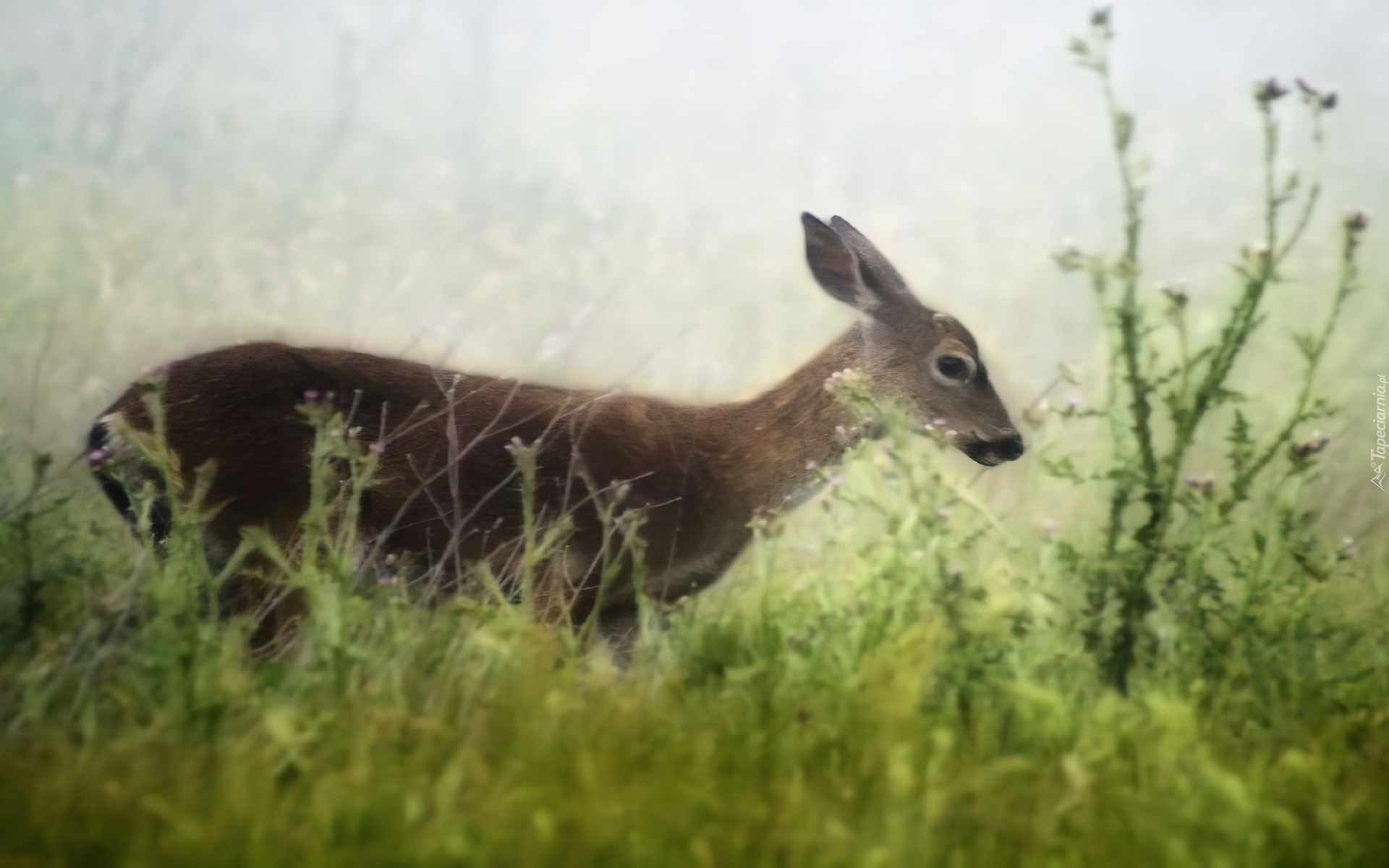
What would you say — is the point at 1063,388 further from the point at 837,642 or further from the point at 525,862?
the point at 525,862

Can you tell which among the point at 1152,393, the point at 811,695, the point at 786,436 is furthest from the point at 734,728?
the point at 786,436

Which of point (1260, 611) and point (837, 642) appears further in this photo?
point (1260, 611)

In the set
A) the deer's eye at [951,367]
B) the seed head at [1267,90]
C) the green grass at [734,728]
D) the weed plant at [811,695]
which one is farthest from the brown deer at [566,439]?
the seed head at [1267,90]

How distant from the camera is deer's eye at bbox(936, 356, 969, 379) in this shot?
14.9 ft

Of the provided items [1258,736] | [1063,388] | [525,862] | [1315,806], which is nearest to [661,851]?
[525,862]

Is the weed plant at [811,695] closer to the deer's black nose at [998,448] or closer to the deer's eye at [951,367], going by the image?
the deer's black nose at [998,448]

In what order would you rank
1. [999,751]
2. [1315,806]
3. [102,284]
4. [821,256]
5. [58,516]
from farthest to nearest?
[102,284] < [821,256] < [58,516] < [999,751] < [1315,806]

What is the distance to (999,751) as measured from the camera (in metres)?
2.59

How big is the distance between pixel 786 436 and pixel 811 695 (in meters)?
1.88

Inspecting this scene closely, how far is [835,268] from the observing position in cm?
466

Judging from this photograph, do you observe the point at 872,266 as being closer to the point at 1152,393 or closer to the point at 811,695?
the point at 1152,393

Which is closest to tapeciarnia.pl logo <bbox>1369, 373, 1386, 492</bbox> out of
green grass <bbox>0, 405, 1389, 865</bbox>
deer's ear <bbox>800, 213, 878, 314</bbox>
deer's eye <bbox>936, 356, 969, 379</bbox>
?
green grass <bbox>0, 405, 1389, 865</bbox>

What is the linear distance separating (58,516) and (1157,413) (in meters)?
4.51

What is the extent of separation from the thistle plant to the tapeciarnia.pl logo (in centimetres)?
161
